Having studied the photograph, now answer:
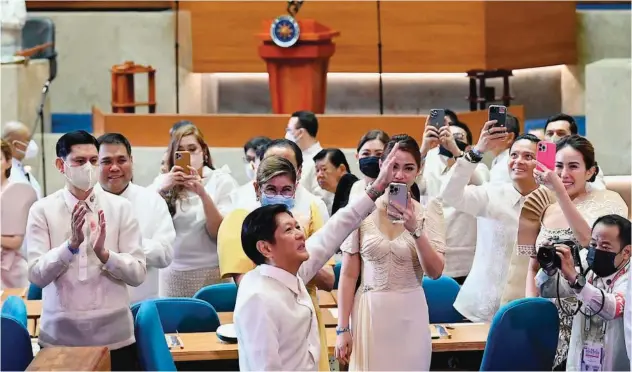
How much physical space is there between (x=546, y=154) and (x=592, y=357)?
0.77 m

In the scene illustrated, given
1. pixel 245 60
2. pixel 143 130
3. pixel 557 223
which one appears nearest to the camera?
pixel 557 223

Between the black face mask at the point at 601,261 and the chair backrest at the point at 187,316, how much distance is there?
1608 millimetres

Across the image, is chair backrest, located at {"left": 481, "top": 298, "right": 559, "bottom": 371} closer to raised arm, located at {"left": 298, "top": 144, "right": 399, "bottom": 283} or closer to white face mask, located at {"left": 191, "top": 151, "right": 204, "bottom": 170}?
raised arm, located at {"left": 298, "top": 144, "right": 399, "bottom": 283}

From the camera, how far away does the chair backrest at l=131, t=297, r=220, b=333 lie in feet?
16.7

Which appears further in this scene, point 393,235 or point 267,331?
point 393,235

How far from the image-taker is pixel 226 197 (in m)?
6.18

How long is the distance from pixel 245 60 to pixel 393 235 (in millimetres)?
6883

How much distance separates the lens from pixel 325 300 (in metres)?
5.75

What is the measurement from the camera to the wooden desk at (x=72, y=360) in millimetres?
3801

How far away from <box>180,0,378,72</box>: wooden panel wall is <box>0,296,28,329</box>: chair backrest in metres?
6.34

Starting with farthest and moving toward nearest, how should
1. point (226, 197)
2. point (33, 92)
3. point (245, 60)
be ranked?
point (245, 60)
point (33, 92)
point (226, 197)

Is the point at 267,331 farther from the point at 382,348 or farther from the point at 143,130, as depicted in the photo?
the point at 143,130

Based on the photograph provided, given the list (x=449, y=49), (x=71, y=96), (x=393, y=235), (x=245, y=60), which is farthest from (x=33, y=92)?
(x=393, y=235)

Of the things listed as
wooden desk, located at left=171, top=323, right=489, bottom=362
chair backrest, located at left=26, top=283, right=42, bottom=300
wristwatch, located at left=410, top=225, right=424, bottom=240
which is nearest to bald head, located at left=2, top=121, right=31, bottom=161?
chair backrest, located at left=26, top=283, right=42, bottom=300
